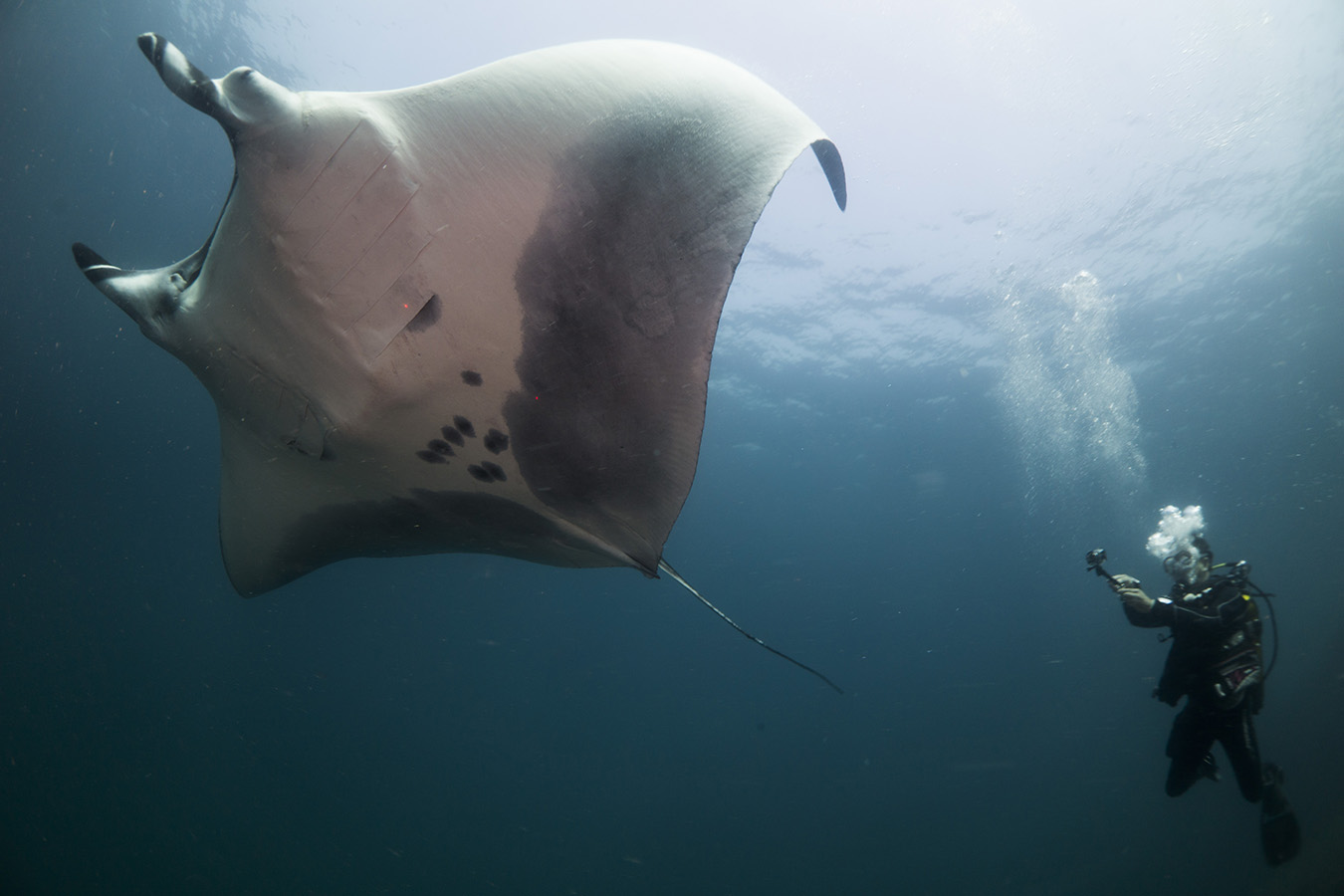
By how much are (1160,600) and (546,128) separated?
19.2ft

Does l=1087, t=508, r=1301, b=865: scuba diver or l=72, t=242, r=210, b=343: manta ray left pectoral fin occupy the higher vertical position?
l=1087, t=508, r=1301, b=865: scuba diver

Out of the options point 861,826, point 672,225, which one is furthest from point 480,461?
point 861,826

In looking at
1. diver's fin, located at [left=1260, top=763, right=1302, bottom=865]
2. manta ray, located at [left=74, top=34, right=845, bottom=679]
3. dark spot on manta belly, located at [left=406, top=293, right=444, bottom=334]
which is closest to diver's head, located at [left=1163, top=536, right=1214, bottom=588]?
diver's fin, located at [left=1260, top=763, right=1302, bottom=865]

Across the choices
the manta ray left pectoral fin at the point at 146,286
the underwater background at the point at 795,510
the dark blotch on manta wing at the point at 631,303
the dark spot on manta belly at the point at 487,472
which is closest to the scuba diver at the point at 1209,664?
the dark blotch on manta wing at the point at 631,303

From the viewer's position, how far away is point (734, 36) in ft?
31.4

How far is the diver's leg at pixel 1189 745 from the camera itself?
16.4 feet

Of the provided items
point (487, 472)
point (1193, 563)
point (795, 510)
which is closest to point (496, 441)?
point (487, 472)

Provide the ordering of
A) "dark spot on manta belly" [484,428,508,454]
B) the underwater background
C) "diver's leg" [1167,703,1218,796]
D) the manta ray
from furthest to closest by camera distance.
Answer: the underwater background
"diver's leg" [1167,703,1218,796]
"dark spot on manta belly" [484,428,508,454]
the manta ray

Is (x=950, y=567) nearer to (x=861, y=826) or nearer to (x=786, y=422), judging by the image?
(x=861, y=826)

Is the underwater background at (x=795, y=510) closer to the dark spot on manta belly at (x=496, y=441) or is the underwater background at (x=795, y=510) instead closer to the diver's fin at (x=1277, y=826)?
the diver's fin at (x=1277, y=826)

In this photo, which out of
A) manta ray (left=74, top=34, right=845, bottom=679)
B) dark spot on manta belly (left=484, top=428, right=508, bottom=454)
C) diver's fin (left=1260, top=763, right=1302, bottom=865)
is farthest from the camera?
diver's fin (left=1260, top=763, right=1302, bottom=865)

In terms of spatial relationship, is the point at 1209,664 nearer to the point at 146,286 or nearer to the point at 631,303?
the point at 631,303

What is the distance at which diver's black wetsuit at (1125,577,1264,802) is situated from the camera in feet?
15.4

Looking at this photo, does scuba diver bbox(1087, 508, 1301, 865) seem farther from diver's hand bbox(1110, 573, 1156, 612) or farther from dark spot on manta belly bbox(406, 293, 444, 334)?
dark spot on manta belly bbox(406, 293, 444, 334)
